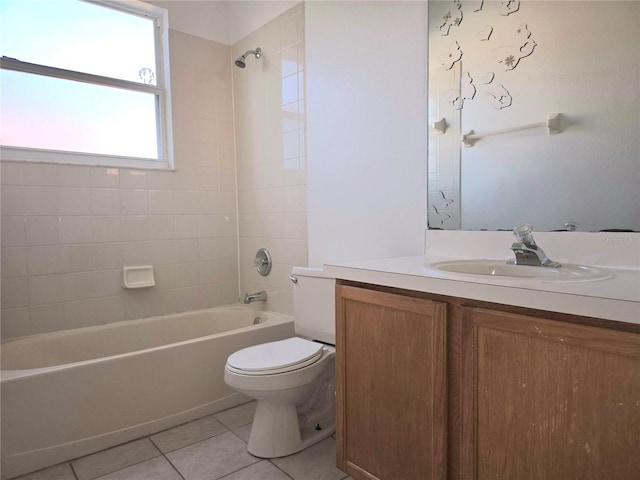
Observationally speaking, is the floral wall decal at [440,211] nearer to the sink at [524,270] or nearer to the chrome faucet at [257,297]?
the sink at [524,270]

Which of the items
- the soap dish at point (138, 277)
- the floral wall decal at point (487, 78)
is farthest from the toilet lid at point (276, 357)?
the floral wall decal at point (487, 78)

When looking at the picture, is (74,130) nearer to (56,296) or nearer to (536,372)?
(56,296)

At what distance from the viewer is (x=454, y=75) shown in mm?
1650

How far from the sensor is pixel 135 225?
2566 mm

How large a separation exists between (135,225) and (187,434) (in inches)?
51.7

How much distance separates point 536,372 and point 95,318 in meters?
2.40

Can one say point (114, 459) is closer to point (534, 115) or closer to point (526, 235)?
point (526, 235)

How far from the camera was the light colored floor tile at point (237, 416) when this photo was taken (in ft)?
6.80

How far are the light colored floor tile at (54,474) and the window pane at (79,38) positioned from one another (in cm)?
212

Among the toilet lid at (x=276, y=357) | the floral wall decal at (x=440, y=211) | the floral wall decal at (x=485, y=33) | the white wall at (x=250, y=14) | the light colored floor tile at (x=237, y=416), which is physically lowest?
the light colored floor tile at (x=237, y=416)

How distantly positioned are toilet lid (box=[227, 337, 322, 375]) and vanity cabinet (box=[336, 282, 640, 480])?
29 centimetres

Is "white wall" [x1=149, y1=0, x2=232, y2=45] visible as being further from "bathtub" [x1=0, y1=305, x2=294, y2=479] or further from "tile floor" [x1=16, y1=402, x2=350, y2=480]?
"tile floor" [x1=16, y1=402, x2=350, y2=480]

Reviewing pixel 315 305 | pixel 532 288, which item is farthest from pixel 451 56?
pixel 315 305

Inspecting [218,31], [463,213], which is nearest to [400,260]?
[463,213]
